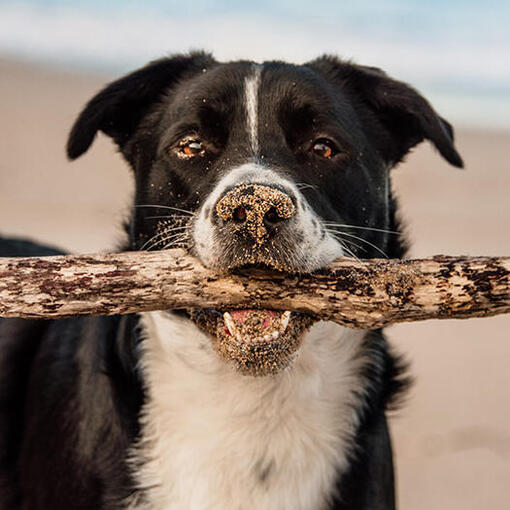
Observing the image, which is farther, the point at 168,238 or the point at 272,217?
the point at 168,238

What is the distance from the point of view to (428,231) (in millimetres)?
12789

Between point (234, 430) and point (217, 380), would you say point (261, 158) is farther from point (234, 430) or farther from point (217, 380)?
point (234, 430)

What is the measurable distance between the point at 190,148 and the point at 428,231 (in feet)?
32.7

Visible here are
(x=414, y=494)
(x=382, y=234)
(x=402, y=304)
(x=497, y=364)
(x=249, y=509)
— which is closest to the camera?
(x=402, y=304)

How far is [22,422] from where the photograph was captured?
333 centimetres

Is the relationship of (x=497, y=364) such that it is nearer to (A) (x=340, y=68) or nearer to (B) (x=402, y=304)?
(A) (x=340, y=68)

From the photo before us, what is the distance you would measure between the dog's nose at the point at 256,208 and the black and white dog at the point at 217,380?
334 millimetres

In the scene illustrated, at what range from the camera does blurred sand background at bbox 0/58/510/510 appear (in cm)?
484

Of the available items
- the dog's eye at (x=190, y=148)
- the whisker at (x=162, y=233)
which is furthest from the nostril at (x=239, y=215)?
the dog's eye at (x=190, y=148)

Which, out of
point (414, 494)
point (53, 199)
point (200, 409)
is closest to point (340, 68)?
point (200, 409)

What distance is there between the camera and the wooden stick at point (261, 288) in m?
2.33

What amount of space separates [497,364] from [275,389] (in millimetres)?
3991

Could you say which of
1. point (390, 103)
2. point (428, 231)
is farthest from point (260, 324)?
point (428, 231)

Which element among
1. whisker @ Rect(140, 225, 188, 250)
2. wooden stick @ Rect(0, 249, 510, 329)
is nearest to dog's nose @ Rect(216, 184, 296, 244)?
wooden stick @ Rect(0, 249, 510, 329)
